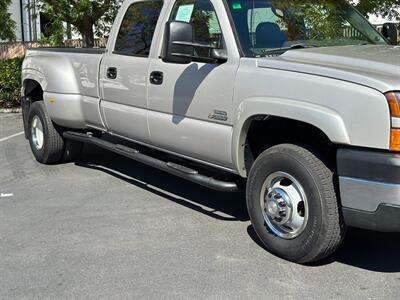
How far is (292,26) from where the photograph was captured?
4848 millimetres

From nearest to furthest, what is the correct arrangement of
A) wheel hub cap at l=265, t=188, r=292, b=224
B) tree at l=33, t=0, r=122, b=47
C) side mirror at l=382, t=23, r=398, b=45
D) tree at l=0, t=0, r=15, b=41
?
wheel hub cap at l=265, t=188, r=292, b=224, side mirror at l=382, t=23, r=398, b=45, tree at l=33, t=0, r=122, b=47, tree at l=0, t=0, r=15, b=41

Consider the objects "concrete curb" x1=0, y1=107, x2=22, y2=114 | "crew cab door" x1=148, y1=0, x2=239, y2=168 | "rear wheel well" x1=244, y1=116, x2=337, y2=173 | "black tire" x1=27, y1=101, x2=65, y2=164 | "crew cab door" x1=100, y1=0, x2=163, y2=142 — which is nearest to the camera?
"rear wheel well" x1=244, y1=116, x2=337, y2=173

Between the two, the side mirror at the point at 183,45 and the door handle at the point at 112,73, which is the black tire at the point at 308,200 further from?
the door handle at the point at 112,73

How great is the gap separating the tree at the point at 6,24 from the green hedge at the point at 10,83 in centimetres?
98

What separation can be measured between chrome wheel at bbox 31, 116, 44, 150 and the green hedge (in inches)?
224

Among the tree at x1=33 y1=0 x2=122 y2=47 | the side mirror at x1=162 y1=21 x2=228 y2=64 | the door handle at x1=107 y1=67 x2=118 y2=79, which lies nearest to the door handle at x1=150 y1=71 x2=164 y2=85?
the side mirror at x1=162 y1=21 x2=228 y2=64

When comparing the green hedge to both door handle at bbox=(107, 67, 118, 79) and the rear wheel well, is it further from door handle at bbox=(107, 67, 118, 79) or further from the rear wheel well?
the rear wheel well

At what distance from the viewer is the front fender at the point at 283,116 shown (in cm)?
370

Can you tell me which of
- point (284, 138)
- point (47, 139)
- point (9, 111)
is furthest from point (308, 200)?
point (9, 111)

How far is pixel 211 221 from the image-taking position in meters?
5.33

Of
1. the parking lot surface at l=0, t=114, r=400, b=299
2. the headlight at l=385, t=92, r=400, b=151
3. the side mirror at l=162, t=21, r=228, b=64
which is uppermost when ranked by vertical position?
the side mirror at l=162, t=21, r=228, b=64

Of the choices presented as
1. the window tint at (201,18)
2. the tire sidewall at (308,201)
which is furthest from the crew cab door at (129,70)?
the tire sidewall at (308,201)

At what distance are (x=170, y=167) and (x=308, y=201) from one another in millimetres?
1613

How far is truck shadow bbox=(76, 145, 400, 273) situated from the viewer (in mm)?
4410
